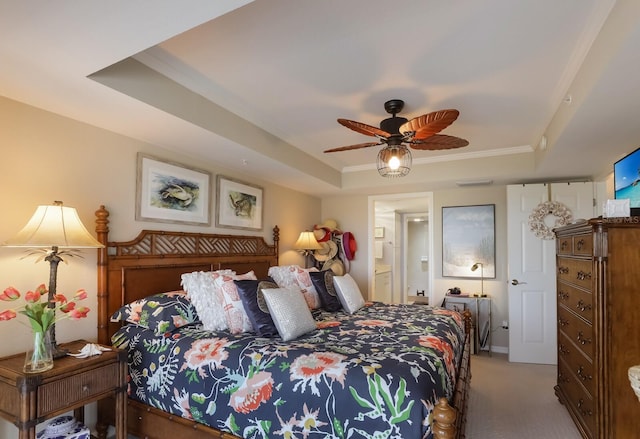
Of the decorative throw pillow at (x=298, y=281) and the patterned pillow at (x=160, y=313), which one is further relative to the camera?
the decorative throw pillow at (x=298, y=281)

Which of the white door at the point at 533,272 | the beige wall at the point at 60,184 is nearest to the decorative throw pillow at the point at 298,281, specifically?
the beige wall at the point at 60,184

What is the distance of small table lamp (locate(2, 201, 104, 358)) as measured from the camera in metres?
1.93

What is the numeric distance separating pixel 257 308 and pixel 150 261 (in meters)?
1.10

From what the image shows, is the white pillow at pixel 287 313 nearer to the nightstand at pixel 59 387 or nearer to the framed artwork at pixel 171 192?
the nightstand at pixel 59 387

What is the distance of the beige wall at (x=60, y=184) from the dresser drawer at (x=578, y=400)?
11.1ft

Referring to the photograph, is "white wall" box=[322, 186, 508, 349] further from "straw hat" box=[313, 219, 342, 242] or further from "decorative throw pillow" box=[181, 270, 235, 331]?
"decorative throw pillow" box=[181, 270, 235, 331]

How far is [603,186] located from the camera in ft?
13.4

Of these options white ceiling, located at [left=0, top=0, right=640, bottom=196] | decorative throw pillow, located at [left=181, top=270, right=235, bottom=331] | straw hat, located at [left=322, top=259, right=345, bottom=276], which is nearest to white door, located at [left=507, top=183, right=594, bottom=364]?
white ceiling, located at [left=0, top=0, right=640, bottom=196]

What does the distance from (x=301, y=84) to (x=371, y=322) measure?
189 centimetres

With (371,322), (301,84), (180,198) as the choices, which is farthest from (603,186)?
(180,198)

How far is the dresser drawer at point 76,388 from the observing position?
1744mm

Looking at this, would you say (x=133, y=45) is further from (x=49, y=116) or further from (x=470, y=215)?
(x=470, y=215)

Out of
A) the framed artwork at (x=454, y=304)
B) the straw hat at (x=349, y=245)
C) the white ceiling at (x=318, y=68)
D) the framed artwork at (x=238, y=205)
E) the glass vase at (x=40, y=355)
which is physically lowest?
the framed artwork at (x=454, y=304)

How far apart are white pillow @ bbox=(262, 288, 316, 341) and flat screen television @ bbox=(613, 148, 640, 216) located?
7.45ft
